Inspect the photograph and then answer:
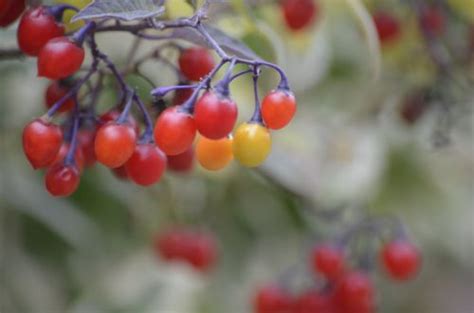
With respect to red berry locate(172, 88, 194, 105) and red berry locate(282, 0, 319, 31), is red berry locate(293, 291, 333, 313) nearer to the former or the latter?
red berry locate(282, 0, 319, 31)

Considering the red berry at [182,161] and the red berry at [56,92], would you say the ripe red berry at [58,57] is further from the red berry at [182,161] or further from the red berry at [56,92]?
the red berry at [182,161]

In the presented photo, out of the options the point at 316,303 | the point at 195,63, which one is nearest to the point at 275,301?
the point at 316,303

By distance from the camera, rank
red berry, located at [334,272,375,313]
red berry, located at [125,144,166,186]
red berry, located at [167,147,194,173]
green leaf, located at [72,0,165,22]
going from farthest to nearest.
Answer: red berry, located at [334,272,375,313], red berry, located at [167,147,194,173], red berry, located at [125,144,166,186], green leaf, located at [72,0,165,22]

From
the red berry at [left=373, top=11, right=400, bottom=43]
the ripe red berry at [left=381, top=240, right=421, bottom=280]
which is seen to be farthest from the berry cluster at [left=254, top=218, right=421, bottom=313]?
the red berry at [left=373, top=11, right=400, bottom=43]

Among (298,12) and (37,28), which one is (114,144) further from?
(298,12)

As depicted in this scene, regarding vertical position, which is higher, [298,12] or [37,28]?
[37,28]

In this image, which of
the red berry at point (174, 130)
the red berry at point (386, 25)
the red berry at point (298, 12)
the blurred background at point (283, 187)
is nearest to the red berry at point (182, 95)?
the red berry at point (174, 130)

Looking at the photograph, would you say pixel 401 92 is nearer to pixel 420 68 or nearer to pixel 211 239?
pixel 420 68
